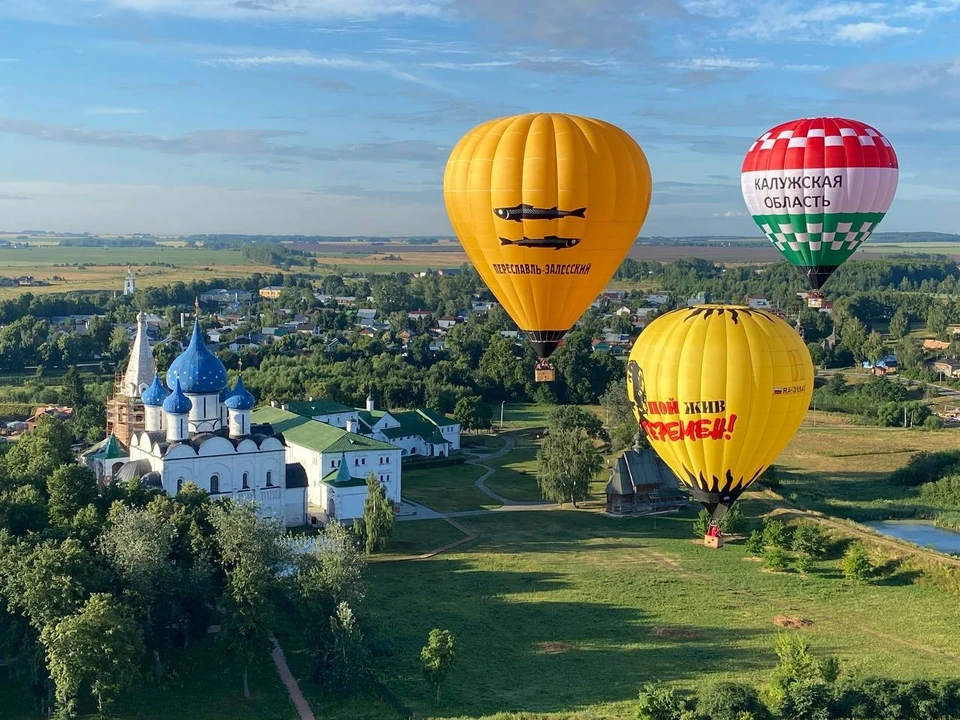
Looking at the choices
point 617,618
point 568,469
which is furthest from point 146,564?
point 568,469

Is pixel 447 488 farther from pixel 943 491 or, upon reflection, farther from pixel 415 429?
pixel 943 491

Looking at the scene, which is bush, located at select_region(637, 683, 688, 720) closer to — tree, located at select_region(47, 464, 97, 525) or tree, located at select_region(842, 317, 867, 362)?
tree, located at select_region(47, 464, 97, 525)

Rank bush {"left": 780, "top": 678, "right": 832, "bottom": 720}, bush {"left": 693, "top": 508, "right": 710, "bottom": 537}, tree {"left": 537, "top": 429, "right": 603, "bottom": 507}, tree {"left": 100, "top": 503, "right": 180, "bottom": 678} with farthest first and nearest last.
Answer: tree {"left": 537, "top": 429, "right": 603, "bottom": 507}
bush {"left": 693, "top": 508, "right": 710, "bottom": 537}
tree {"left": 100, "top": 503, "right": 180, "bottom": 678}
bush {"left": 780, "top": 678, "right": 832, "bottom": 720}

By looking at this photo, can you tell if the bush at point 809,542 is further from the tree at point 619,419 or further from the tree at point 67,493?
the tree at point 67,493

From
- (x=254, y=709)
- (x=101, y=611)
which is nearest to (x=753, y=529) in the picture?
(x=254, y=709)

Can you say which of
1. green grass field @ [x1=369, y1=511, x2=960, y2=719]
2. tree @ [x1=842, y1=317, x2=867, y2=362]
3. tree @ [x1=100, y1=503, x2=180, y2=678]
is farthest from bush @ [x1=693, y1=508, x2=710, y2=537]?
tree @ [x1=842, y1=317, x2=867, y2=362]

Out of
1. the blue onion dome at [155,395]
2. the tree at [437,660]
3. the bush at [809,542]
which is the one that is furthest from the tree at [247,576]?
the bush at [809,542]

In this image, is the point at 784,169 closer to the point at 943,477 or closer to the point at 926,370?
the point at 943,477
